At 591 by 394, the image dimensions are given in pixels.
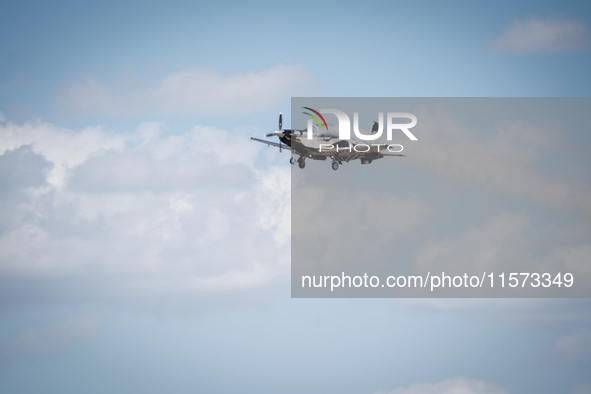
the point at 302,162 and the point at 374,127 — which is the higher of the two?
the point at 374,127

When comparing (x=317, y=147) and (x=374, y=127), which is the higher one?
(x=374, y=127)

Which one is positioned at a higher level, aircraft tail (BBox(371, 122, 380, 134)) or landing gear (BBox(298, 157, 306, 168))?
aircraft tail (BBox(371, 122, 380, 134))

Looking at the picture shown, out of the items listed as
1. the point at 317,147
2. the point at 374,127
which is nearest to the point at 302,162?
the point at 317,147

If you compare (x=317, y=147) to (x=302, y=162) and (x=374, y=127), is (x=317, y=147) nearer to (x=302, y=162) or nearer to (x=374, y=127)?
(x=302, y=162)

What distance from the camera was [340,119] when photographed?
331 ft

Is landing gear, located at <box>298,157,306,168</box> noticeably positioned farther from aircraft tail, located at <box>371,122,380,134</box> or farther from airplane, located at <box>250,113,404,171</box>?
aircraft tail, located at <box>371,122,380,134</box>

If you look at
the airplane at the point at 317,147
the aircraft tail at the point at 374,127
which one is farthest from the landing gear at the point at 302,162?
the aircraft tail at the point at 374,127

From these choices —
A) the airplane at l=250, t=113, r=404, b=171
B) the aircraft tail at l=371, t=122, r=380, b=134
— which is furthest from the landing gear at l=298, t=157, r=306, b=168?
the aircraft tail at l=371, t=122, r=380, b=134

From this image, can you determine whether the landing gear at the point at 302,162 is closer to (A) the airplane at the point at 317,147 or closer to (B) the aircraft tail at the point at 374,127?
(A) the airplane at the point at 317,147

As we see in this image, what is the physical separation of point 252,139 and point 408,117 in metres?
21.5

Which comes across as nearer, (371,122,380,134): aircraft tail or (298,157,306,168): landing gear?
(298,157,306,168): landing gear

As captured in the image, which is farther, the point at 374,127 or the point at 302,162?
the point at 374,127

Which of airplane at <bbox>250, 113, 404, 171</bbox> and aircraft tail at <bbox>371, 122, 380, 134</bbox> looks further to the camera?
aircraft tail at <bbox>371, 122, 380, 134</bbox>

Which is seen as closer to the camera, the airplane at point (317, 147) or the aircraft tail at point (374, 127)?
the airplane at point (317, 147)
